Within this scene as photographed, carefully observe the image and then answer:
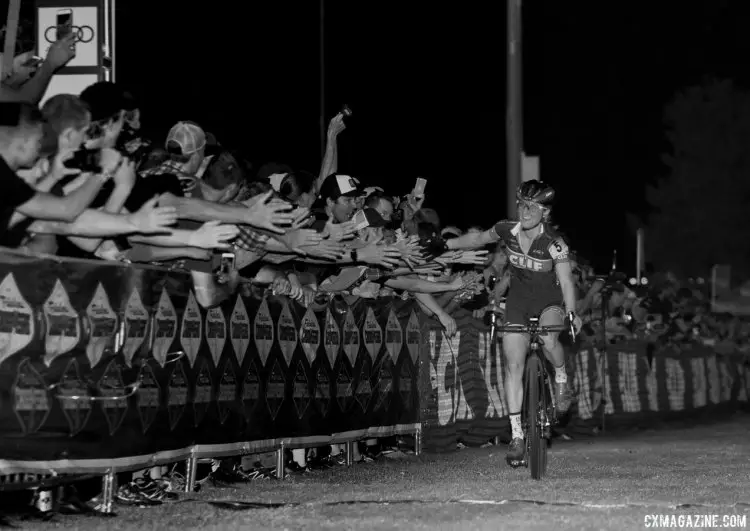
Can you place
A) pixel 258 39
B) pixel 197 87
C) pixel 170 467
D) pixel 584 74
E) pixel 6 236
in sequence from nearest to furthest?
pixel 6 236, pixel 170 467, pixel 197 87, pixel 258 39, pixel 584 74

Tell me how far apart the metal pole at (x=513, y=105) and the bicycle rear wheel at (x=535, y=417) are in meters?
7.12

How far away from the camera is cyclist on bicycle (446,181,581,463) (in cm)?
1359

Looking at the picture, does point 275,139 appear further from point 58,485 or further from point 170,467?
point 58,485

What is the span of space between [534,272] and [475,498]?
3.26 meters

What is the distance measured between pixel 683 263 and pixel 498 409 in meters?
79.0

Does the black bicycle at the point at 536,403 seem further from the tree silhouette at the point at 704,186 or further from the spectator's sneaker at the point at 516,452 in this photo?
the tree silhouette at the point at 704,186

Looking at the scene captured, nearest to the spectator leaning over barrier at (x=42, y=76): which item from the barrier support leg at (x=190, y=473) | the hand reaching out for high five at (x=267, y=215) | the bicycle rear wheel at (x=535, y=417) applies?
the hand reaching out for high five at (x=267, y=215)

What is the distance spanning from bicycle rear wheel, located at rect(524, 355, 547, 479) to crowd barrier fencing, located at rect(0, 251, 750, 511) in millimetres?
1812

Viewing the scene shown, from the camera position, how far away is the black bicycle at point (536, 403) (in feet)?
Result: 41.9

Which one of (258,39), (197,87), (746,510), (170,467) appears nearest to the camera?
(746,510)

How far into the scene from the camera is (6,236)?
936cm

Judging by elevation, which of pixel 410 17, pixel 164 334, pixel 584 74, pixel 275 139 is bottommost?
pixel 164 334

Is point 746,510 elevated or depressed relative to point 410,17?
depressed

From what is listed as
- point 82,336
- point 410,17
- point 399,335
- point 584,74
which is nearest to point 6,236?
point 82,336
